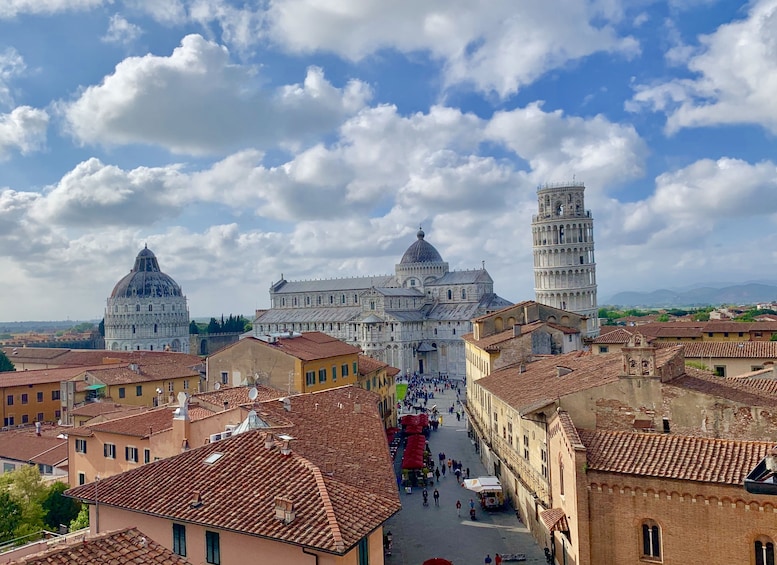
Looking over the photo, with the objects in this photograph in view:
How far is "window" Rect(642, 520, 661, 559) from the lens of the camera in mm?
19656

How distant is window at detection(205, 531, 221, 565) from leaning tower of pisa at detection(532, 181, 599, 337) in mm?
102612

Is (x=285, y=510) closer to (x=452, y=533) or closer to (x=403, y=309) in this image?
(x=452, y=533)

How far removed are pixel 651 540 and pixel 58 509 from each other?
23783 mm

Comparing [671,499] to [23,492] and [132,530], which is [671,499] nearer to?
[132,530]

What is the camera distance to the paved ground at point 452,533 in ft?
92.0

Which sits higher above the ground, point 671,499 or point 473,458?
point 671,499

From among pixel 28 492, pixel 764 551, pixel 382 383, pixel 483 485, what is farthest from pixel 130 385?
pixel 764 551

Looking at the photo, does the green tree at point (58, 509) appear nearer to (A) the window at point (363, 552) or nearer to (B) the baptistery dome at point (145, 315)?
(A) the window at point (363, 552)

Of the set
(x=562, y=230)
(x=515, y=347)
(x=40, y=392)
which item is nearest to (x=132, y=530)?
(x=515, y=347)

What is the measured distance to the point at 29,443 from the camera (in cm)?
3859

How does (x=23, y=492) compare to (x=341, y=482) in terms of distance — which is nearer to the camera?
(x=341, y=482)

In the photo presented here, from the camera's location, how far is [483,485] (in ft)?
113

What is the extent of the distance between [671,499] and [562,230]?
9918cm

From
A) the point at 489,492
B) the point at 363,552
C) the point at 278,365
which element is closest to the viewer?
the point at 363,552
